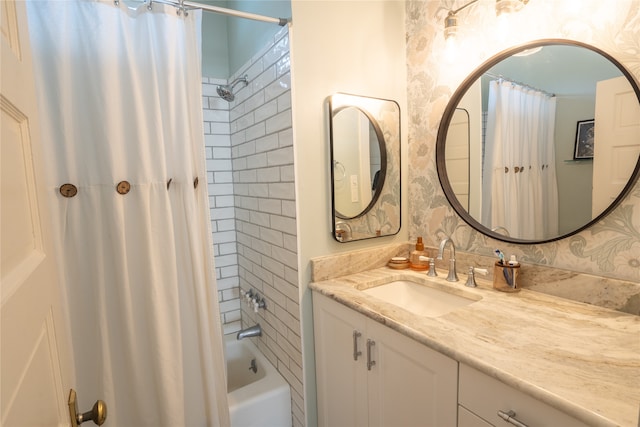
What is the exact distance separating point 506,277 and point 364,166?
763 millimetres

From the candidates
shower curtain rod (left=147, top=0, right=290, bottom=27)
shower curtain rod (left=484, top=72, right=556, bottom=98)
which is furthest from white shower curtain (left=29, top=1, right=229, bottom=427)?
shower curtain rod (left=484, top=72, right=556, bottom=98)

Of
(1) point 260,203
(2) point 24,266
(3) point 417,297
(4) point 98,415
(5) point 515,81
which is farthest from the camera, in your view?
(1) point 260,203

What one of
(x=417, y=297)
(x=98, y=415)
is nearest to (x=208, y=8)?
(x=98, y=415)

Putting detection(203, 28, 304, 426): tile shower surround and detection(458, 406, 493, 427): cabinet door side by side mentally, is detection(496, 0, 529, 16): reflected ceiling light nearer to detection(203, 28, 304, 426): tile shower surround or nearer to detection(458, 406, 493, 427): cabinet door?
detection(203, 28, 304, 426): tile shower surround

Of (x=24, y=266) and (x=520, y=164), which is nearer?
(x=24, y=266)

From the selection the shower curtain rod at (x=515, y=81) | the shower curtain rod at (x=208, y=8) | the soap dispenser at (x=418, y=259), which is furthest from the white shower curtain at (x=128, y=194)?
the shower curtain rod at (x=515, y=81)

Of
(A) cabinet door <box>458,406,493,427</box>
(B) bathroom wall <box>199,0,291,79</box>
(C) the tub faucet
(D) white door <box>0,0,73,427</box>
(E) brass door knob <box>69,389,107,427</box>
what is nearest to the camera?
(D) white door <box>0,0,73,427</box>

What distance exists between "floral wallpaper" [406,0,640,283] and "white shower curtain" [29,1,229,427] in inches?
40.6

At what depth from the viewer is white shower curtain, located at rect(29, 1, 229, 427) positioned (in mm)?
1079

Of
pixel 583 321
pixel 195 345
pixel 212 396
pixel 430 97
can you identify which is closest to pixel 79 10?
pixel 195 345

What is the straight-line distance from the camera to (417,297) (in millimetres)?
1469

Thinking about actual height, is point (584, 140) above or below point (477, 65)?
below

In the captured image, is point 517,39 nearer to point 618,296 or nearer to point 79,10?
point 618,296

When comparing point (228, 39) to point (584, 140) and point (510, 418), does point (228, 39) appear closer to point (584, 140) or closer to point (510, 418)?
point (584, 140)
